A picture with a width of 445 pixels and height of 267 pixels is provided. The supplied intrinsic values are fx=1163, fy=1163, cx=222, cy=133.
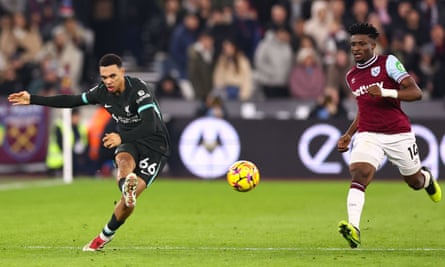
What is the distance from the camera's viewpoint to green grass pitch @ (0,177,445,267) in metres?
11.3

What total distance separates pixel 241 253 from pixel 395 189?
879 centimetres

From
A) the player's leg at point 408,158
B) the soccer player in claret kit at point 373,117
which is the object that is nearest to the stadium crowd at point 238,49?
the player's leg at point 408,158

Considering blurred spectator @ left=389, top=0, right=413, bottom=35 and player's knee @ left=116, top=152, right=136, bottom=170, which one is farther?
blurred spectator @ left=389, top=0, right=413, bottom=35

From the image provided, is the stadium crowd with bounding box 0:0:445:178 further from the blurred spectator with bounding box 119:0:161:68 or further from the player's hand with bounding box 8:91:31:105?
the player's hand with bounding box 8:91:31:105

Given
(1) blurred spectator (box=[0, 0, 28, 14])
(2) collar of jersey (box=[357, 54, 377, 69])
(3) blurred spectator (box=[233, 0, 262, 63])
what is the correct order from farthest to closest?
(1) blurred spectator (box=[0, 0, 28, 14]) → (3) blurred spectator (box=[233, 0, 262, 63]) → (2) collar of jersey (box=[357, 54, 377, 69])

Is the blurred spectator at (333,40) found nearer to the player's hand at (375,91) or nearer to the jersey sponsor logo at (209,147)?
the jersey sponsor logo at (209,147)

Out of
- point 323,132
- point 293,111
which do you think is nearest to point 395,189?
point 323,132

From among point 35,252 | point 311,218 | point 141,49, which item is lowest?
point 141,49

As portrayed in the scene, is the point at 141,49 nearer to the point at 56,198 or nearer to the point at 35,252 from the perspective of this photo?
the point at 56,198

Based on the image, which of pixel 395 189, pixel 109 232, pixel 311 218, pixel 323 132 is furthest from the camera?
pixel 323 132

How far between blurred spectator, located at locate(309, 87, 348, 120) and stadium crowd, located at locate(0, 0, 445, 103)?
0.11 meters

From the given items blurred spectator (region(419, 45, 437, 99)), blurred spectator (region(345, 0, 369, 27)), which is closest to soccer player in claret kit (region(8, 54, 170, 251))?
blurred spectator (region(345, 0, 369, 27))

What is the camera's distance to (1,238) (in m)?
13.2

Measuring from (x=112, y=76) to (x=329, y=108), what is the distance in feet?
36.1
